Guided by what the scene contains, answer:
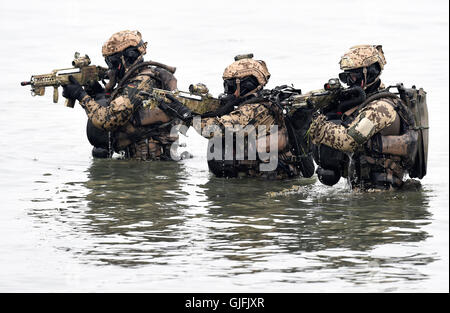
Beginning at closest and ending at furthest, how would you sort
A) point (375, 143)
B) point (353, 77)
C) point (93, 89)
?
point (375, 143)
point (353, 77)
point (93, 89)

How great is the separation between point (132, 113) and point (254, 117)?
8.60 ft

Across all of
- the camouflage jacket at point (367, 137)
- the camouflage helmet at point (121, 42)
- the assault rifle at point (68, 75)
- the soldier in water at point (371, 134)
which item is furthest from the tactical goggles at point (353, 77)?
the assault rifle at point (68, 75)

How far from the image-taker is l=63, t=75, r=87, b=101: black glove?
21.0 m

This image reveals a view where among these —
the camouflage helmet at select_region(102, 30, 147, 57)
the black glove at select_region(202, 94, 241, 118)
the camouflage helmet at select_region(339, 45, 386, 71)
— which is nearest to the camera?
the camouflage helmet at select_region(339, 45, 386, 71)

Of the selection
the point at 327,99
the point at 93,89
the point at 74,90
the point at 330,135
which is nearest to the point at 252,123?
the point at 327,99

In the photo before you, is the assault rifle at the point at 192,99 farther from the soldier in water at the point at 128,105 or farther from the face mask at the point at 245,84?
the soldier in water at the point at 128,105

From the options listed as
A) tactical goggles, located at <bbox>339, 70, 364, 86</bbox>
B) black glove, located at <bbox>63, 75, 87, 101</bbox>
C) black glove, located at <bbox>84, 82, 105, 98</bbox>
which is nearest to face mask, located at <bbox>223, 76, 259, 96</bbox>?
tactical goggles, located at <bbox>339, 70, 364, 86</bbox>

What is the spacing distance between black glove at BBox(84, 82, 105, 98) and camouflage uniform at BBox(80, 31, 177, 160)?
619mm

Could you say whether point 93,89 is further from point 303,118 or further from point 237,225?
point 237,225

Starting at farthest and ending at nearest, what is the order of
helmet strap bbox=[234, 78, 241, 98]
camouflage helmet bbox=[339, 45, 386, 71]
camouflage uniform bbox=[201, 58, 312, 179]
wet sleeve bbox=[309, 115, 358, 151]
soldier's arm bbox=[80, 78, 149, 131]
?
soldier's arm bbox=[80, 78, 149, 131] → helmet strap bbox=[234, 78, 241, 98] → camouflage uniform bbox=[201, 58, 312, 179] → camouflage helmet bbox=[339, 45, 386, 71] → wet sleeve bbox=[309, 115, 358, 151]

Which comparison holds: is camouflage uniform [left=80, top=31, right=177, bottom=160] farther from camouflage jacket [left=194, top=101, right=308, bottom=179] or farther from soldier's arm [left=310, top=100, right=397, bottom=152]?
soldier's arm [left=310, top=100, right=397, bottom=152]

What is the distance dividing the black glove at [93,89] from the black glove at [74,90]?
481mm

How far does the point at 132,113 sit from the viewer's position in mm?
20969

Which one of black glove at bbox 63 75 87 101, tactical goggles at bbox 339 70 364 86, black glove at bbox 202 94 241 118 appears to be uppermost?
tactical goggles at bbox 339 70 364 86
